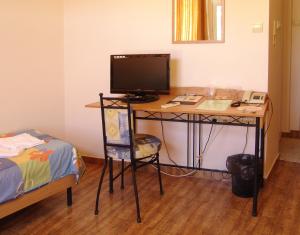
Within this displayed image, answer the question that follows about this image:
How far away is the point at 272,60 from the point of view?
3.68 m

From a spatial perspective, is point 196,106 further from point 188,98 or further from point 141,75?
point 141,75

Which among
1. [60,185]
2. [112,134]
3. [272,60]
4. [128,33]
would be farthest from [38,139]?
[272,60]

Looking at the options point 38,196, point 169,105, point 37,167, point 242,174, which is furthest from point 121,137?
point 242,174

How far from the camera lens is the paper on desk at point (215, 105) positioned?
118 inches

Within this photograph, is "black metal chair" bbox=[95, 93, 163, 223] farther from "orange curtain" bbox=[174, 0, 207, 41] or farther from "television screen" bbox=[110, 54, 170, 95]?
"orange curtain" bbox=[174, 0, 207, 41]

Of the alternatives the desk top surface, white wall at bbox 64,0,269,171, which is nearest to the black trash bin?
white wall at bbox 64,0,269,171

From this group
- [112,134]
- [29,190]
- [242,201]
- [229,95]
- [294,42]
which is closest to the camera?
[29,190]

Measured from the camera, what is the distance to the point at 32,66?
152 inches

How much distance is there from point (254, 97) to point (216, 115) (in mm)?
460

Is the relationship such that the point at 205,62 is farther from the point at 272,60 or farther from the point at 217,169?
the point at 217,169

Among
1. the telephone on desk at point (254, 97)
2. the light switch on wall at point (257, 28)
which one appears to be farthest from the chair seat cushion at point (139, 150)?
the light switch on wall at point (257, 28)

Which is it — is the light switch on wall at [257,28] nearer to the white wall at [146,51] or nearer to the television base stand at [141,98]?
the white wall at [146,51]

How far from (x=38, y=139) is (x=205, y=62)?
1719mm

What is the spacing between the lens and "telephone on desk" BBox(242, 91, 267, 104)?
318 centimetres
